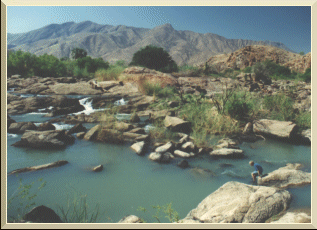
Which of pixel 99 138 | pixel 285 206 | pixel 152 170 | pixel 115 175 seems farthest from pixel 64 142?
pixel 285 206

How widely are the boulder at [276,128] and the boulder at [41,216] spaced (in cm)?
448

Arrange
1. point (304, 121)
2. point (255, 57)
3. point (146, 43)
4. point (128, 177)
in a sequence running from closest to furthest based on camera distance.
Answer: point (128, 177)
point (304, 121)
point (255, 57)
point (146, 43)

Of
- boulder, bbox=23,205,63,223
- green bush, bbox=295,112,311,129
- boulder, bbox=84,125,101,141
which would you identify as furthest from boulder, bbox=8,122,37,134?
green bush, bbox=295,112,311,129

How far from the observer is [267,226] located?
5.31ft

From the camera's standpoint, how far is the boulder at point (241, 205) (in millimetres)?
2072

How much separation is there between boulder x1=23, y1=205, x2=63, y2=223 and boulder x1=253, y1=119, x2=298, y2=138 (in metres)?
4.48

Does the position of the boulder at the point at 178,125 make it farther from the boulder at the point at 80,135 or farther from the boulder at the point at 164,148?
the boulder at the point at 80,135

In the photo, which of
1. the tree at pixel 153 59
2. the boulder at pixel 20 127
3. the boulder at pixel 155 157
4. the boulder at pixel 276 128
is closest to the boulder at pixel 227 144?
the boulder at pixel 276 128

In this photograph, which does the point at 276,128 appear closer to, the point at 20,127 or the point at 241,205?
the point at 241,205

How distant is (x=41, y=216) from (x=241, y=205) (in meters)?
1.89

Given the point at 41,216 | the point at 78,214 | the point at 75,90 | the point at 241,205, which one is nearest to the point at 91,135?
the point at 78,214

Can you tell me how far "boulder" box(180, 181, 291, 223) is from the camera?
2.07 meters

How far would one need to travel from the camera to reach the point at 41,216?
2088 mm

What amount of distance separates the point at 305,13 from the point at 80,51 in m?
40.6
